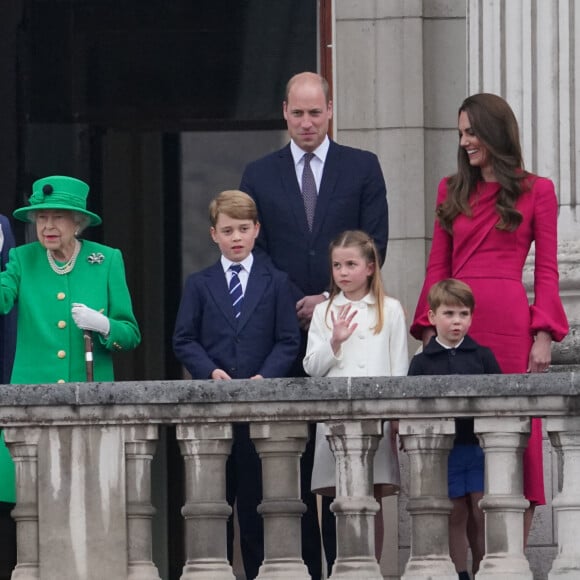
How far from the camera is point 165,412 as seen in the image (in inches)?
354

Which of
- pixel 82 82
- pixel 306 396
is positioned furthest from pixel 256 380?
pixel 82 82

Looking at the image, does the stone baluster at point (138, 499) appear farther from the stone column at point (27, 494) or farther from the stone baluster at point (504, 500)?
the stone baluster at point (504, 500)

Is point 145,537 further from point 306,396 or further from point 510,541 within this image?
point 510,541

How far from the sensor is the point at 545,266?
9516mm

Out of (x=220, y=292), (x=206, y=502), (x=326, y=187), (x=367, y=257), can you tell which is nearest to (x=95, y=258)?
(x=220, y=292)

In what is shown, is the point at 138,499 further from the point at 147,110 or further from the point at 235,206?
the point at 147,110

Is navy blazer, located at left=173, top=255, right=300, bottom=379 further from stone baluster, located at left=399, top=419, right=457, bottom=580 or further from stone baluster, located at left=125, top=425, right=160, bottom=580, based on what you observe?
stone baluster, located at left=399, top=419, right=457, bottom=580

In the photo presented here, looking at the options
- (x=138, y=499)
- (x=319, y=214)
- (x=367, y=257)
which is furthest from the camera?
(x=319, y=214)

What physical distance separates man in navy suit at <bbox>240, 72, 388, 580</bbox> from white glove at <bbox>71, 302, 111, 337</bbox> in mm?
836

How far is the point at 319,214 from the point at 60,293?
115cm

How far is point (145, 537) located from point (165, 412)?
491mm

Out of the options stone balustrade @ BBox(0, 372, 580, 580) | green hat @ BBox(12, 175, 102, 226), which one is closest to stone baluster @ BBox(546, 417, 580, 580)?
stone balustrade @ BBox(0, 372, 580, 580)

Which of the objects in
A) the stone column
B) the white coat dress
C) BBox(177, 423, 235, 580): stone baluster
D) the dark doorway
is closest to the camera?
BBox(177, 423, 235, 580): stone baluster

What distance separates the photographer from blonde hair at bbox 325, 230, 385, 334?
31.1ft
